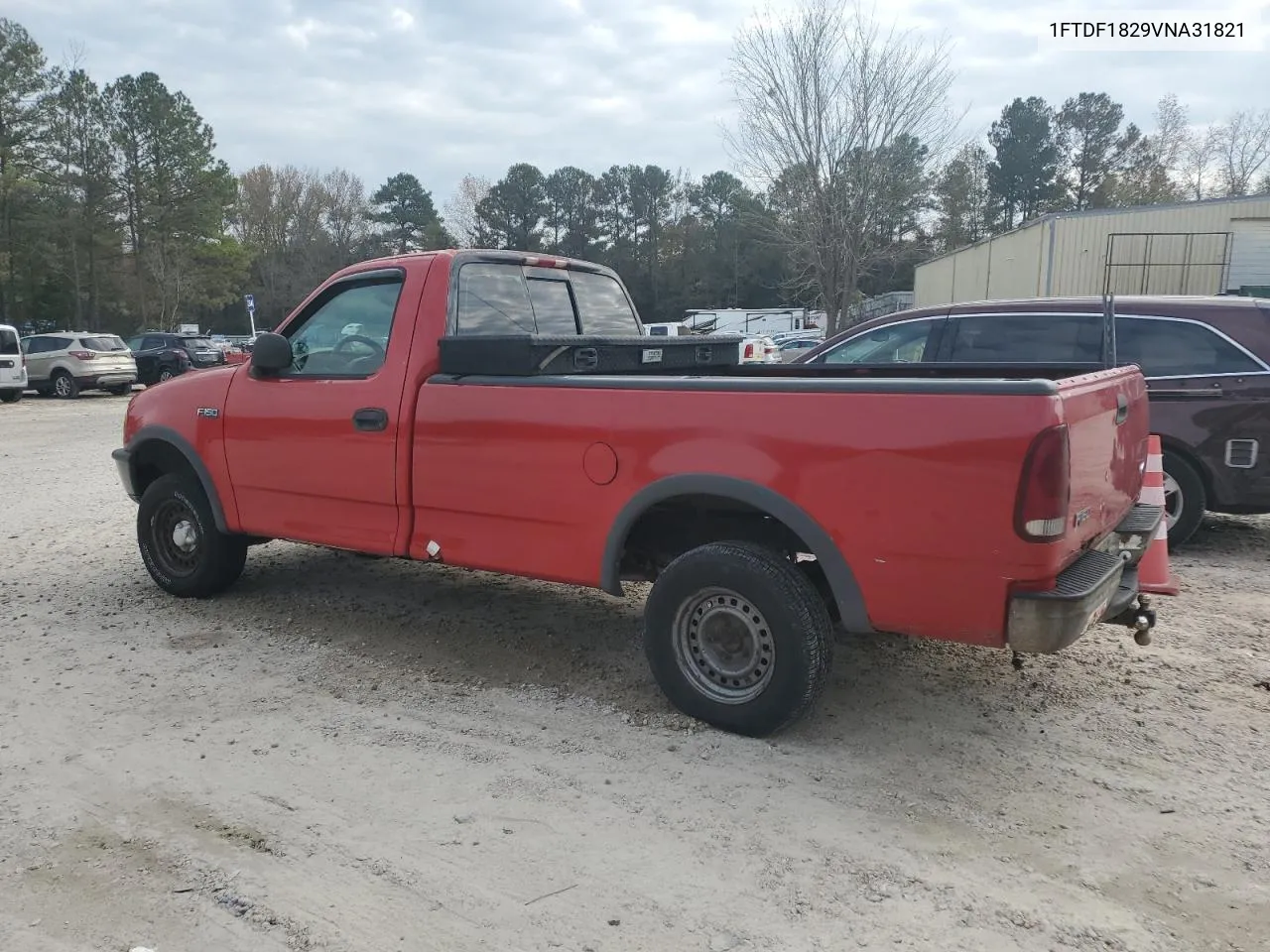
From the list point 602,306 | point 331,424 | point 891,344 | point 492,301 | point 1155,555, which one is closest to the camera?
point 1155,555

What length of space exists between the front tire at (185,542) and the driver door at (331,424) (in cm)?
45

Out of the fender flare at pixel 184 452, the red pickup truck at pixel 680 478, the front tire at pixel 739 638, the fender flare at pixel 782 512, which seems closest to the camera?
the red pickup truck at pixel 680 478

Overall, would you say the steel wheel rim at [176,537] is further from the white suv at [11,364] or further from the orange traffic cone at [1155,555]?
the white suv at [11,364]

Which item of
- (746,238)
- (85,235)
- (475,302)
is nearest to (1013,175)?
(746,238)

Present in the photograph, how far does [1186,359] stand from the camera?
6383 mm

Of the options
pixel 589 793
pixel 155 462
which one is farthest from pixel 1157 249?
pixel 589 793

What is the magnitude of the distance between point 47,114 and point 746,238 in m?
42.3

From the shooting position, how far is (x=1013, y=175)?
5794 cm

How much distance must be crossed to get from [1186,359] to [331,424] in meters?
5.66

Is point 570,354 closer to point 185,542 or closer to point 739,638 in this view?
point 739,638

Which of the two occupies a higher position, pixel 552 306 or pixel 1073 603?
pixel 552 306

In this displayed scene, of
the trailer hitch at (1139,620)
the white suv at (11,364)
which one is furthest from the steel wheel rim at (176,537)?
the white suv at (11,364)

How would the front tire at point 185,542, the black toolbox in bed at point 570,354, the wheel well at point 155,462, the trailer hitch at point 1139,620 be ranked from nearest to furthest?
the trailer hitch at point 1139,620 < the black toolbox in bed at point 570,354 < the front tire at point 185,542 < the wheel well at point 155,462

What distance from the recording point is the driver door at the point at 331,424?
4605 millimetres
